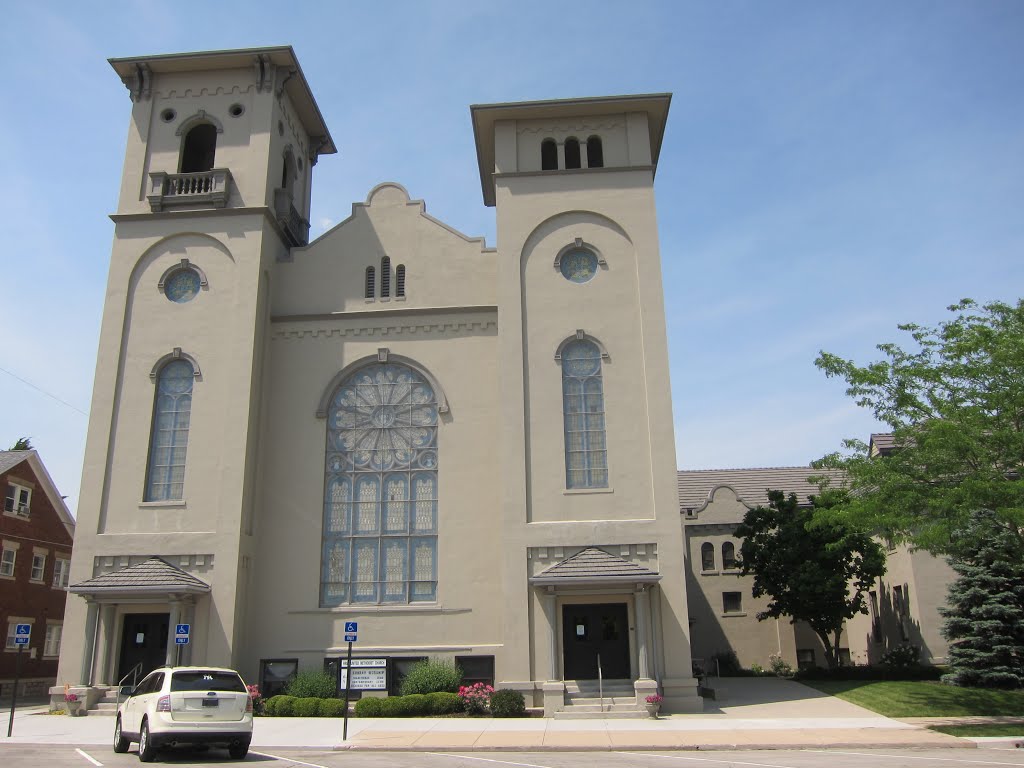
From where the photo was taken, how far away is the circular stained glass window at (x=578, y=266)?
28.9 m

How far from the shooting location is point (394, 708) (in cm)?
2392

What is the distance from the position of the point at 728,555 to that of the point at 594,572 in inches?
865

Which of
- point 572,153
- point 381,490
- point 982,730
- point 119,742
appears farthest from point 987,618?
point 119,742

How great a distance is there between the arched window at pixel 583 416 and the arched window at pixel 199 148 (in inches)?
603

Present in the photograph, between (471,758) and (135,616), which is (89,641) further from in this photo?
(471,758)

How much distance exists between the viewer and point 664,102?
30234 mm

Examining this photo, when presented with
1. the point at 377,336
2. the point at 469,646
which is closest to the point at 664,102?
the point at 377,336

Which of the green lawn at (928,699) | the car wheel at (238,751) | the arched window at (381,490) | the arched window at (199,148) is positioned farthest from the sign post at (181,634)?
the green lawn at (928,699)

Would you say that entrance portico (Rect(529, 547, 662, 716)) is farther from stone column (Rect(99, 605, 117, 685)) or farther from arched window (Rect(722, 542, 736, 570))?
arched window (Rect(722, 542, 736, 570))

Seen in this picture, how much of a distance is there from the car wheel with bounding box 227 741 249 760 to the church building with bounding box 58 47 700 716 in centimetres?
887

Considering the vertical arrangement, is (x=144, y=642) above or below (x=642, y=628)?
below

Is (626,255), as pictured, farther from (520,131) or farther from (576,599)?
(576,599)

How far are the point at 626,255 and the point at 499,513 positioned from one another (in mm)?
9263

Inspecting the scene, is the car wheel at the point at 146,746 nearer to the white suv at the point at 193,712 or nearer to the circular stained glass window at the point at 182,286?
the white suv at the point at 193,712
